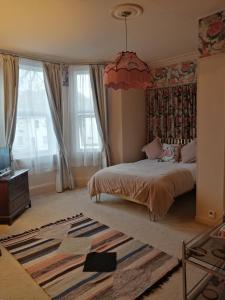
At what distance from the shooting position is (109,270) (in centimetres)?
226

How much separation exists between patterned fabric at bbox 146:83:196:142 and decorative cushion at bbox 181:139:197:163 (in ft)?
0.96

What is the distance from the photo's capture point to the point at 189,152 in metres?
4.40

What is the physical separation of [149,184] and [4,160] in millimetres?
2137

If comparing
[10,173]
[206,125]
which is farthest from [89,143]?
[206,125]

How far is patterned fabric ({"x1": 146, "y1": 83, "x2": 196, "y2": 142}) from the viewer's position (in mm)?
4672

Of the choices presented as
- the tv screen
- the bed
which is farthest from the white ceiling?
the bed

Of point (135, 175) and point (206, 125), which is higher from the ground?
point (206, 125)

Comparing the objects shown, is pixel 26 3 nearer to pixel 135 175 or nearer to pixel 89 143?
pixel 135 175

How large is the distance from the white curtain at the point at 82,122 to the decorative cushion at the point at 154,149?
100 cm

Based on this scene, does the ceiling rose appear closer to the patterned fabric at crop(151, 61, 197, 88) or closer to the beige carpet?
the patterned fabric at crop(151, 61, 197, 88)

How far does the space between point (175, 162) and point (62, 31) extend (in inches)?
Answer: 114

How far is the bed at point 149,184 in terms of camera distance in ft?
10.6

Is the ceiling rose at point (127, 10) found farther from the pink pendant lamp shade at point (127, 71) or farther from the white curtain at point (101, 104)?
the white curtain at point (101, 104)

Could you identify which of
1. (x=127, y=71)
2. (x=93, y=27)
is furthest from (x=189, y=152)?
(x=93, y=27)
